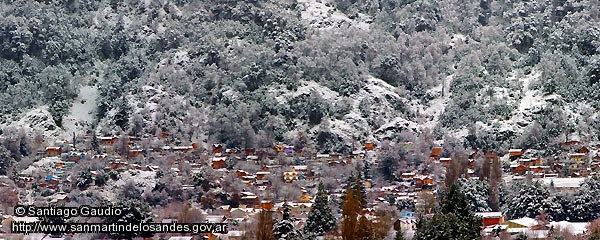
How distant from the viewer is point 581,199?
9006 cm

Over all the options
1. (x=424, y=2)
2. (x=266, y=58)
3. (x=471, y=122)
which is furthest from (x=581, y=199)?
(x=424, y=2)

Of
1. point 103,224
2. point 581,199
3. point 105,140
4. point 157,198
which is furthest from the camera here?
point 105,140

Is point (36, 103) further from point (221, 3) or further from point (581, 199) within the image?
point (581, 199)

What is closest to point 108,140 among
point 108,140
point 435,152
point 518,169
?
point 108,140

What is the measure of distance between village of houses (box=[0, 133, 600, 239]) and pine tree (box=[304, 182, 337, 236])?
854cm

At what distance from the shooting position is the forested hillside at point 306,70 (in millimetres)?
116125

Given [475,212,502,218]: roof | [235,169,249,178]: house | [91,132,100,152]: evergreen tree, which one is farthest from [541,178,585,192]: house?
[91,132,100,152]: evergreen tree

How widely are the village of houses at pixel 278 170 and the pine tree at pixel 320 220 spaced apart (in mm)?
8536

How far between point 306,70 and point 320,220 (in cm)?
4931

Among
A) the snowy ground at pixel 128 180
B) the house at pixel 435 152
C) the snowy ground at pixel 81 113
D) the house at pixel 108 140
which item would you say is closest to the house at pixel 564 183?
the house at pixel 435 152

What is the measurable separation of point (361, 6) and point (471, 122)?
108 feet

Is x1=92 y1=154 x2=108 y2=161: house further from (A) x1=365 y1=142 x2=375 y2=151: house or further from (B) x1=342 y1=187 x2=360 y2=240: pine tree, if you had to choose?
(B) x1=342 y1=187 x2=360 y2=240: pine tree

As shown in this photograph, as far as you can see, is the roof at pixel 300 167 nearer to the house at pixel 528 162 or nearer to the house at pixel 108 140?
the house at pixel 108 140

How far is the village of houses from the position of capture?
96188mm
